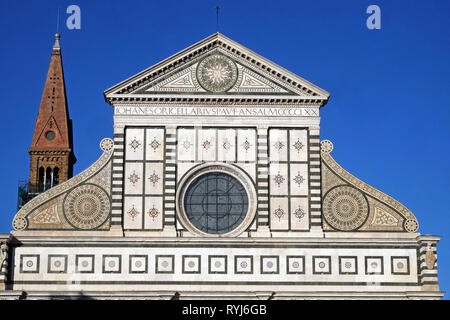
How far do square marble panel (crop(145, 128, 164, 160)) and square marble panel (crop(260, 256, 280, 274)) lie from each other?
519 centimetres

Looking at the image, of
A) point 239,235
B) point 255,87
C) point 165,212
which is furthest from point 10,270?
point 255,87

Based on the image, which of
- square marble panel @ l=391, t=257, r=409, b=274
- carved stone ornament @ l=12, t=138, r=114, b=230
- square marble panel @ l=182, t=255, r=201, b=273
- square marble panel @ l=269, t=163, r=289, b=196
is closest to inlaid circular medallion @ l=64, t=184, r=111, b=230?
carved stone ornament @ l=12, t=138, r=114, b=230

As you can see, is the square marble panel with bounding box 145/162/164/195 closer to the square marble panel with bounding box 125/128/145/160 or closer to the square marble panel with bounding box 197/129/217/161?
the square marble panel with bounding box 125/128/145/160

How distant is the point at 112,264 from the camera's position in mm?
33344

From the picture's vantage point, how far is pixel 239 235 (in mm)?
33875

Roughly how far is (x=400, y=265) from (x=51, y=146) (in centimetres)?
1980

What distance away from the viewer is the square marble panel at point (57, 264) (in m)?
33.2

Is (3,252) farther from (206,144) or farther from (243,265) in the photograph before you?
(243,265)

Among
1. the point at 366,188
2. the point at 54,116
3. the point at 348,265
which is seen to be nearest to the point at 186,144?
the point at 366,188

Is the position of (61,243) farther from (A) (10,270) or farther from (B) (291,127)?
(B) (291,127)
